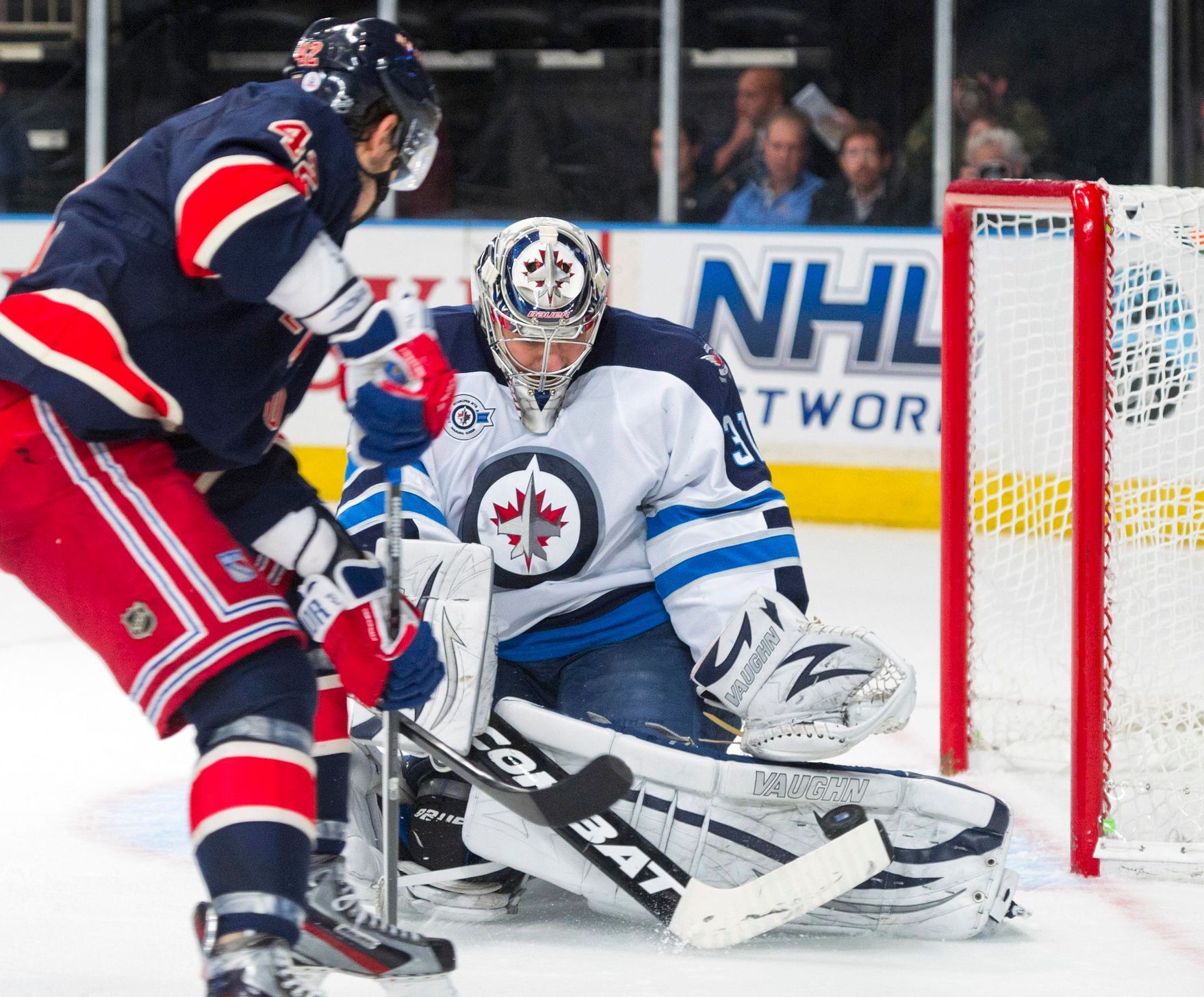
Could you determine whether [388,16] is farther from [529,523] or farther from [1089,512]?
[1089,512]

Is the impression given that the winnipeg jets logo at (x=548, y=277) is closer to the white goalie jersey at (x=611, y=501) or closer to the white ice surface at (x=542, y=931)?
the white goalie jersey at (x=611, y=501)

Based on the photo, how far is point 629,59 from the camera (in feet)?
18.6

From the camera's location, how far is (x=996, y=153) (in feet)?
17.6

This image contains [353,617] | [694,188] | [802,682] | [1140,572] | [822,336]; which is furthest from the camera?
[694,188]

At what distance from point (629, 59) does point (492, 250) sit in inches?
136

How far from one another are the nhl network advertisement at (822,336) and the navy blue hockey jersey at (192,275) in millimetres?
3589

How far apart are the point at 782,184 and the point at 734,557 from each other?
330cm

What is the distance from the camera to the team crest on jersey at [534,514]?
2369mm

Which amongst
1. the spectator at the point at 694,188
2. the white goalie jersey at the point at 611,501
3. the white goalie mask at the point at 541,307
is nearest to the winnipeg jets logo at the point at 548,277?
the white goalie mask at the point at 541,307

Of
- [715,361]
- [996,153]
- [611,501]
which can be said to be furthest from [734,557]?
[996,153]

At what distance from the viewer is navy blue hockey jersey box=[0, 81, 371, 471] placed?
1516 mm

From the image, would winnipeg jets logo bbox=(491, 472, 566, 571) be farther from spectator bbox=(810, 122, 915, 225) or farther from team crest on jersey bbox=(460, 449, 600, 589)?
spectator bbox=(810, 122, 915, 225)

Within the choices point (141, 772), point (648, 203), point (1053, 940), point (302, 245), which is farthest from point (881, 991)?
point (648, 203)

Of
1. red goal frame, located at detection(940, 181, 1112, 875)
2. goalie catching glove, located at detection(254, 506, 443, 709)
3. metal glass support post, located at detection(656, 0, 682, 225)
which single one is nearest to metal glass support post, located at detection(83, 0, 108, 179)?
metal glass support post, located at detection(656, 0, 682, 225)
